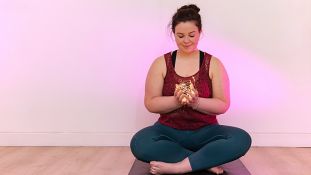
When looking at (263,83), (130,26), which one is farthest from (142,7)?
(263,83)

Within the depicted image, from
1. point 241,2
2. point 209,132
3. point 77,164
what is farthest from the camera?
point 241,2

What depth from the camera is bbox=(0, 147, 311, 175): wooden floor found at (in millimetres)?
2238

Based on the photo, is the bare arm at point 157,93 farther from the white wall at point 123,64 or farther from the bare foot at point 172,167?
the white wall at point 123,64

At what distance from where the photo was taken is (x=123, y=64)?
9.20ft

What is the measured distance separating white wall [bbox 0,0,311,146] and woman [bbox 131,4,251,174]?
0.58 m

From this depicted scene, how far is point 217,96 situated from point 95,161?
0.77 meters

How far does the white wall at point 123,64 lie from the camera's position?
277 centimetres

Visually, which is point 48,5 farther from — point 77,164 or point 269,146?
point 269,146

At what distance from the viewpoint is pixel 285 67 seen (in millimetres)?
2781

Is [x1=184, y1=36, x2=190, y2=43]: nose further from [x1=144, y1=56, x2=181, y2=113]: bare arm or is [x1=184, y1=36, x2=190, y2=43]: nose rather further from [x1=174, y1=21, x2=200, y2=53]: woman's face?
[x1=144, y1=56, x2=181, y2=113]: bare arm

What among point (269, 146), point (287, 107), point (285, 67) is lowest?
point (269, 146)

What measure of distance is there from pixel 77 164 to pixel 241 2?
4.48ft

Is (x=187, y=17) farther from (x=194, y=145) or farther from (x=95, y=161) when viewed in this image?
(x=95, y=161)

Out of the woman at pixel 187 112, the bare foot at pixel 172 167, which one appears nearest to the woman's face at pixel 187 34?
the woman at pixel 187 112
